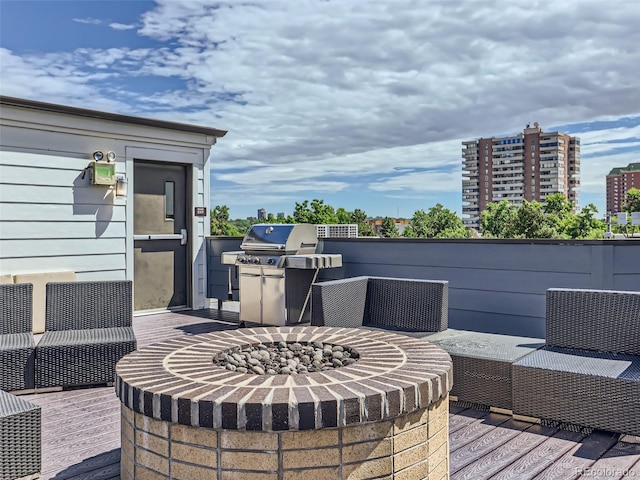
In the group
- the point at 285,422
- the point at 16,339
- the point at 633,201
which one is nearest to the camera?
the point at 285,422

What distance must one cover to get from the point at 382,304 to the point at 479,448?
1.54 m

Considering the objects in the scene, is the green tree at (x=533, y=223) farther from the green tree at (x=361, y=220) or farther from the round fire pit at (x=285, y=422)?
the round fire pit at (x=285, y=422)

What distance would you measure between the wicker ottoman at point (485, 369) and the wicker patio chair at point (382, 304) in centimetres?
43

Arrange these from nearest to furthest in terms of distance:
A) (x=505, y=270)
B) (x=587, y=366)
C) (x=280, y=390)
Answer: (x=280, y=390) < (x=587, y=366) < (x=505, y=270)

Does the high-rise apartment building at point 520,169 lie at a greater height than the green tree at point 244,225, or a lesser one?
greater

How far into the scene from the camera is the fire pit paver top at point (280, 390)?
1356 millimetres

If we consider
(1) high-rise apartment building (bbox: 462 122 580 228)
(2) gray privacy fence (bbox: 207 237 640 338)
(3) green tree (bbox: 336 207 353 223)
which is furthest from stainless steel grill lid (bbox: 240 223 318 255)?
(1) high-rise apartment building (bbox: 462 122 580 228)

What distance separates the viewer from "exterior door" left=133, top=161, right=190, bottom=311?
591 cm

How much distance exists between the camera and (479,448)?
7.33 feet

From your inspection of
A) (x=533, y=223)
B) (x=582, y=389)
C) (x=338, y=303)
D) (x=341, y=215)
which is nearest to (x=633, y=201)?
(x=533, y=223)

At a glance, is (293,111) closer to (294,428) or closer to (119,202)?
(119,202)

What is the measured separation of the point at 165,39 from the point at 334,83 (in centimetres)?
656

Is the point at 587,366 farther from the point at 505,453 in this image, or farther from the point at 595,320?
the point at 505,453

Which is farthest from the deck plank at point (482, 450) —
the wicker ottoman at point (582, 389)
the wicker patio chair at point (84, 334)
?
the wicker patio chair at point (84, 334)
